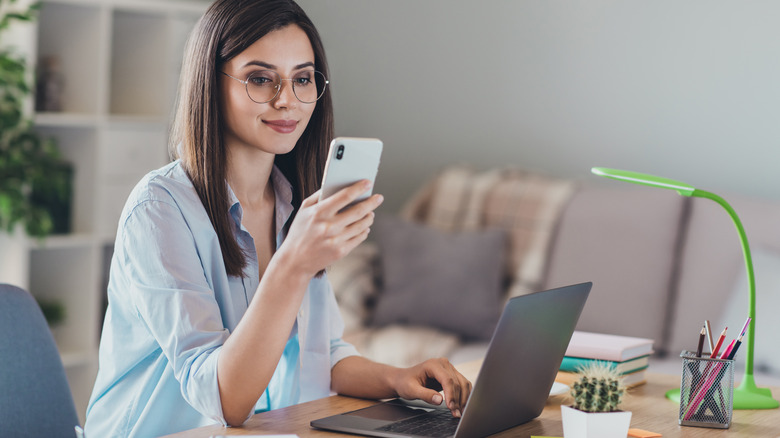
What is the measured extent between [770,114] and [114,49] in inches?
92.4

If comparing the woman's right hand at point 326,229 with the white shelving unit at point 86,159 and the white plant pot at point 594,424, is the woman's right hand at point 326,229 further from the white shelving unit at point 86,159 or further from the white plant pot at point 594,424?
the white shelving unit at point 86,159

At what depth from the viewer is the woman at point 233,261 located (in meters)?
1.14

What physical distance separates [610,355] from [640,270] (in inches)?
56.0

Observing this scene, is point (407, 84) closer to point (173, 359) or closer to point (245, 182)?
point (245, 182)

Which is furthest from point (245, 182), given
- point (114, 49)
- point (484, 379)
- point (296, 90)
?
point (114, 49)

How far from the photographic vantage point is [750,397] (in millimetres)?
1425

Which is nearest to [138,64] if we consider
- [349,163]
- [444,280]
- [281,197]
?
[444,280]

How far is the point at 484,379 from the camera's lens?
1062 mm

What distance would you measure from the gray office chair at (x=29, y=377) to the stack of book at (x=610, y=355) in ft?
2.66

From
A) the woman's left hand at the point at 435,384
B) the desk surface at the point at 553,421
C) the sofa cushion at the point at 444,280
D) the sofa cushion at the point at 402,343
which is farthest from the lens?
the sofa cushion at the point at 444,280

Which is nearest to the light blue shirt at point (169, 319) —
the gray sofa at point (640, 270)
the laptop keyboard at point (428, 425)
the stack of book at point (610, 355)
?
the laptop keyboard at point (428, 425)

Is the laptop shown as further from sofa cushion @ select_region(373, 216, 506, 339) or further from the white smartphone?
sofa cushion @ select_region(373, 216, 506, 339)

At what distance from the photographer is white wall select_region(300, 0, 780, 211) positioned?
3.00m

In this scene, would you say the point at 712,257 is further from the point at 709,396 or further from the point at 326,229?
the point at 326,229
